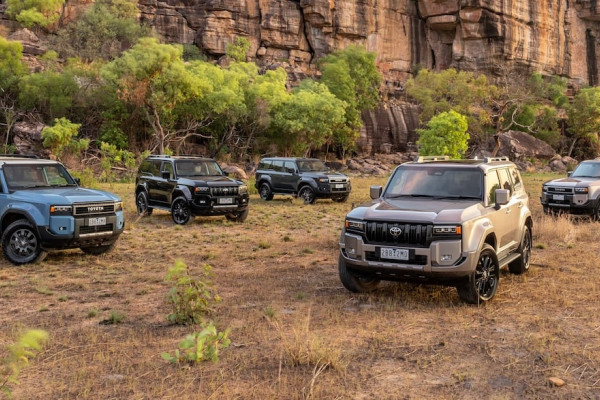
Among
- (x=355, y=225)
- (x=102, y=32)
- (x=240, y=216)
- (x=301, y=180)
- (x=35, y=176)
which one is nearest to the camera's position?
(x=355, y=225)

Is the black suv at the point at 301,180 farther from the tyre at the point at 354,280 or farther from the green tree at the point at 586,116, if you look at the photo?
the green tree at the point at 586,116

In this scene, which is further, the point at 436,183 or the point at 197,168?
the point at 197,168

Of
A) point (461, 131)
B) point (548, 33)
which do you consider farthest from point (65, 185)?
point (548, 33)

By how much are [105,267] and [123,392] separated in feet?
18.7

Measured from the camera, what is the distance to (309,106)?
41188 millimetres

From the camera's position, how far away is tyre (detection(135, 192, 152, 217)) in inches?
664

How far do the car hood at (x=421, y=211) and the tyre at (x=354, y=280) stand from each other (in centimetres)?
79

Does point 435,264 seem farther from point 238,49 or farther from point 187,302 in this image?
point 238,49

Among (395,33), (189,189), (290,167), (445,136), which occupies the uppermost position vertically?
(395,33)

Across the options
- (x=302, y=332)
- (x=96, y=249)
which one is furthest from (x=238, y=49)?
(x=302, y=332)

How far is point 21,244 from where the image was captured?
9617 mm

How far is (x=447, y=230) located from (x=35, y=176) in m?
8.08

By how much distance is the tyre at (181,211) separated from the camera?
15.2 meters

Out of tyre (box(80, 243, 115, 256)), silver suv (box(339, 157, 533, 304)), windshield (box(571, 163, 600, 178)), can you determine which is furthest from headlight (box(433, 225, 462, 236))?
windshield (box(571, 163, 600, 178))
